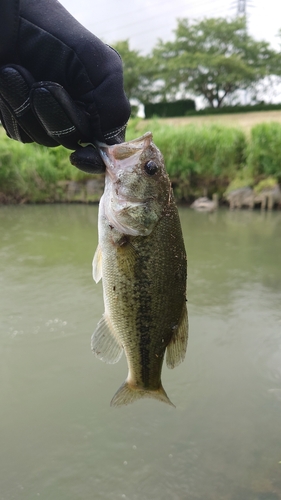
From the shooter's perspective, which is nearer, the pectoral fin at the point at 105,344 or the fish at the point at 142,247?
the fish at the point at 142,247

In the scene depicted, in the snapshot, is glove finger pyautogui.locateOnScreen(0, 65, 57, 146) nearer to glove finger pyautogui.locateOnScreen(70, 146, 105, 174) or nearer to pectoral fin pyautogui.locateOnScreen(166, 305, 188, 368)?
glove finger pyautogui.locateOnScreen(70, 146, 105, 174)

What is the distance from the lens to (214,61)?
32969 millimetres

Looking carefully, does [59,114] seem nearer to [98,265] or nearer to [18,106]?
[18,106]

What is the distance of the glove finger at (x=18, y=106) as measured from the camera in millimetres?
1589

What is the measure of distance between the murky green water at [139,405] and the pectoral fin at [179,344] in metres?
1.67

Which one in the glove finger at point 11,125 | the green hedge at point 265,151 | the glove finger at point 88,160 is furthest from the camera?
the green hedge at point 265,151

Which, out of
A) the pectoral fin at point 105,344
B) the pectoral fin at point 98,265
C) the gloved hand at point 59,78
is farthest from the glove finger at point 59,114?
the pectoral fin at point 105,344

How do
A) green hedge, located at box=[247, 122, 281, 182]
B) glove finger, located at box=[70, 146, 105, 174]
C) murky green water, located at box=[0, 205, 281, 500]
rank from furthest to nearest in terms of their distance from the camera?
green hedge, located at box=[247, 122, 281, 182] → murky green water, located at box=[0, 205, 281, 500] → glove finger, located at box=[70, 146, 105, 174]

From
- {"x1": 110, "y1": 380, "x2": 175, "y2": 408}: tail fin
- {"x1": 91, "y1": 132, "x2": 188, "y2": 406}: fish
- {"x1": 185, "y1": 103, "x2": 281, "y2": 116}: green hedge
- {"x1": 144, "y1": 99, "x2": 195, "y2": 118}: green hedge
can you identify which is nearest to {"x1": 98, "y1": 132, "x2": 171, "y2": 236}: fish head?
{"x1": 91, "y1": 132, "x2": 188, "y2": 406}: fish

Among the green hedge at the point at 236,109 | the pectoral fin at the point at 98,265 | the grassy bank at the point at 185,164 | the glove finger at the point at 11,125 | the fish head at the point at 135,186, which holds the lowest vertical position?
the grassy bank at the point at 185,164

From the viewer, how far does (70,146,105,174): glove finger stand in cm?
169

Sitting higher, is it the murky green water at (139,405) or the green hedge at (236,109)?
the green hedge at (236,109)

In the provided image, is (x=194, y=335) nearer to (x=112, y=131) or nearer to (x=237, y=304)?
(x=237, y=304)

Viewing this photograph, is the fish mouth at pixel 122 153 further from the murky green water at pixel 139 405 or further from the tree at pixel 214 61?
the tree at pixel 214 61
